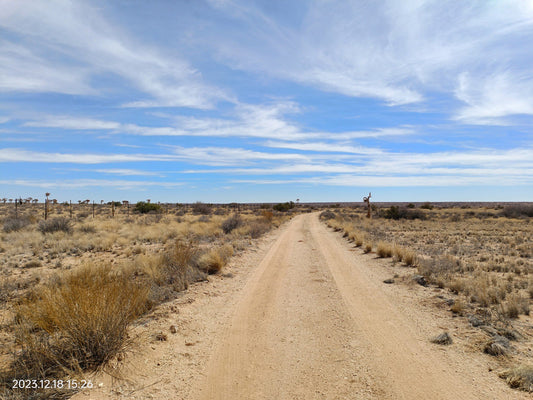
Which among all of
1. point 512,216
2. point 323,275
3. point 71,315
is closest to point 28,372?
point 71,315

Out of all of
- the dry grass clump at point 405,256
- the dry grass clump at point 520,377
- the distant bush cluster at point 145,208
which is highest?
the distant bush cluster at point 145,208

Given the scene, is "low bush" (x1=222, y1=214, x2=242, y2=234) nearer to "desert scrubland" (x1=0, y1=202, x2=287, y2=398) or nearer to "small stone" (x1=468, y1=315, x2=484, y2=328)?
"desert scrubland" (x1=0, y1=202, x2=287, y2=398)

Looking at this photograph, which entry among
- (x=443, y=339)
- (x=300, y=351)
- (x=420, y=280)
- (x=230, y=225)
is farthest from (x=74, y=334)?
(x=230, y=225)

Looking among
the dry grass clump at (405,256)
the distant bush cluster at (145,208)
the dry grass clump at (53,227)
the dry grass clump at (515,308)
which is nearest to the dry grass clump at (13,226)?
the dry grass clump at (53,227)

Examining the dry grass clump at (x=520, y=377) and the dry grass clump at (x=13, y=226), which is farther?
the dry grass clump at (x=13, y=226)

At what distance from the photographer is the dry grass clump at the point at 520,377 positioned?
14.4ft

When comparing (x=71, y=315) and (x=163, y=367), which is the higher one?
(x=71, y=315)

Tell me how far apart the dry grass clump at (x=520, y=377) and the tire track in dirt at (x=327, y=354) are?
250 mm

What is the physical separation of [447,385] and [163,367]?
4116mm

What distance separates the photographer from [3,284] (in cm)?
1011

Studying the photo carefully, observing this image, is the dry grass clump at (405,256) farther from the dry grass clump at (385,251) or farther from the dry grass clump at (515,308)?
the dry grass clump at (515,308)

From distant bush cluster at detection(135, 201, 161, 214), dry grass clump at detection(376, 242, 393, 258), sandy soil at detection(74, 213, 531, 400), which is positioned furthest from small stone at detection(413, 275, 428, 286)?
distant bush cluster at detection(135, 201, 161, 214)

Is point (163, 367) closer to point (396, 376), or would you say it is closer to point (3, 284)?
point (396, 376)

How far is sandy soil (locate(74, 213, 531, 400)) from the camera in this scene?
4.41 metres
